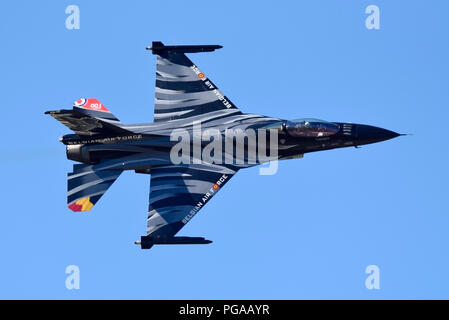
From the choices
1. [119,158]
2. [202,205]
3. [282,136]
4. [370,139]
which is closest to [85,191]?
[119,158]

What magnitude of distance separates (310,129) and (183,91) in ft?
17.1

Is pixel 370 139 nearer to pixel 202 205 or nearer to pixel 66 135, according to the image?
pixel 202 205

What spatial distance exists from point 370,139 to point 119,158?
9.14m

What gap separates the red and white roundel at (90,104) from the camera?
4150 centimetres

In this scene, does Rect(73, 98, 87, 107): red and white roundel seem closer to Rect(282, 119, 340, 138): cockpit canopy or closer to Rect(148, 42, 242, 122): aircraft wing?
Rect(148, 42, 242, 122): aircraft wing

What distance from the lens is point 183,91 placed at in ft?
138

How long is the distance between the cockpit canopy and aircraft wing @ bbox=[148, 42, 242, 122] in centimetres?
237

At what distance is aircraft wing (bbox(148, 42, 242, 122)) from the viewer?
4162 centimetres

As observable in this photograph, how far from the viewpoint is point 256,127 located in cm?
4059

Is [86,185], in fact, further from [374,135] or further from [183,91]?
[374,135]

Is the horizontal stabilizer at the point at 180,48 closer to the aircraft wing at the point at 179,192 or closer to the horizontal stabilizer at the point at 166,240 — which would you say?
the aircraft wing at the point at 179,192

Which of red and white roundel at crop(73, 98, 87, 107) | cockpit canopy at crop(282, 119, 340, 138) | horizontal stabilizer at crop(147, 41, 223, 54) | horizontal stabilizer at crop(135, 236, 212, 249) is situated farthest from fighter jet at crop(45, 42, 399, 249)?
horizontal stabilizer at crop(147, 41, 223, 54)

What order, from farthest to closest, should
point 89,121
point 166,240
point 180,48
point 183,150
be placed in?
point 180,48 < point 183,150 < point 89,121 < point 166,240

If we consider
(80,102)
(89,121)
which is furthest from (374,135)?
(80,102)
